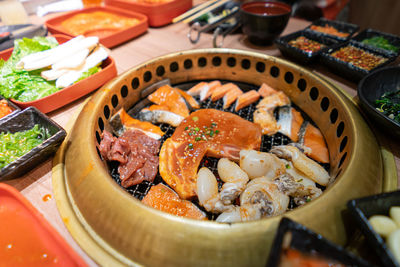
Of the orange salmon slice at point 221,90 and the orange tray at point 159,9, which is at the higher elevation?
the orange tray at point 159,9

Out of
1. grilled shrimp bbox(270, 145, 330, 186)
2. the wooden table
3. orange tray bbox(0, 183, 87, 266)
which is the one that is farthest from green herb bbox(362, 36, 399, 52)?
orange tray bbox(0, 183, 87, 266)

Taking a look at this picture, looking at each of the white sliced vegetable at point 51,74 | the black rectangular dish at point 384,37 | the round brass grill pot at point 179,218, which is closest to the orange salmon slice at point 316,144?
the round brass grill pot at point 179,218

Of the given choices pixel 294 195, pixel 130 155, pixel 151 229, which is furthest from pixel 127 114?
pixel 294 195

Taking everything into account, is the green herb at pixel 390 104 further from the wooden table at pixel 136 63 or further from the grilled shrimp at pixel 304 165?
the grilled shrimp at pixel 304 165

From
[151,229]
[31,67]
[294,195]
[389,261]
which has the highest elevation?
[31,67]

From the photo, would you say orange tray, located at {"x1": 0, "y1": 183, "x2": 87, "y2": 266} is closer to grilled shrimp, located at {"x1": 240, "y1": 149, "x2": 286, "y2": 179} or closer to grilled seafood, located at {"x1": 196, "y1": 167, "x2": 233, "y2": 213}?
grilled seafood, located at {"x1": 196, "y1": 167, "x2": 233, "y2": 213}

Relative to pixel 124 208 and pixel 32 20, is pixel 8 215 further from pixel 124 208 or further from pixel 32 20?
pixel 32 20
